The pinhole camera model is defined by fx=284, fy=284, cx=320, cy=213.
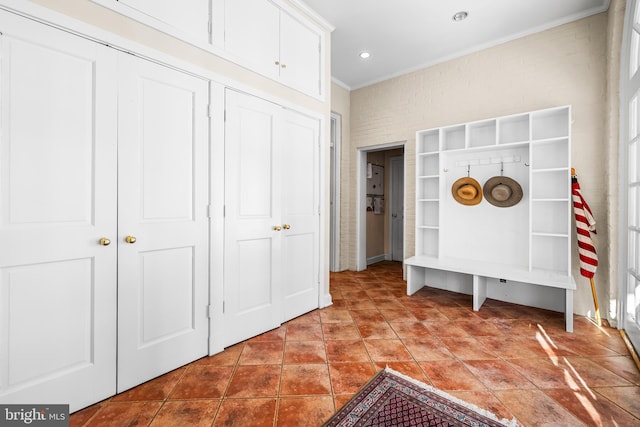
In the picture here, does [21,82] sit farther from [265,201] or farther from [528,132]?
[528,132]

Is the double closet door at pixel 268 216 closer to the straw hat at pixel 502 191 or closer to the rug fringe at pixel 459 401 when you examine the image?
the rug fringe at pixel 459 401

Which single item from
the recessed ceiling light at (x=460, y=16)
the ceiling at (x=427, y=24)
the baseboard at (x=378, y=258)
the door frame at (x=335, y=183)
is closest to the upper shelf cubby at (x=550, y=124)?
the ceiling at (x=427, y=24)

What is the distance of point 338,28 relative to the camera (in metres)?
3.24

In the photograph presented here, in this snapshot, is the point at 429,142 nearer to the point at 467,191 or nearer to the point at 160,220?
the point at 467,191

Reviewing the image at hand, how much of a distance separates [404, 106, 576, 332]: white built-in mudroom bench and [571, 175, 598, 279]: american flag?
7cm

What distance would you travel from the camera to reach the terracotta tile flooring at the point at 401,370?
153 centimetres

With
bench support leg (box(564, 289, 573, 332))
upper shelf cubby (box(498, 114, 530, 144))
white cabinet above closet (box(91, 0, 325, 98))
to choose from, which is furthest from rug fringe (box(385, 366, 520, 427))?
upper shelf cubby (box(498, 114, 530, 144))

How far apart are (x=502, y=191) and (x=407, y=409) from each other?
8.62ft

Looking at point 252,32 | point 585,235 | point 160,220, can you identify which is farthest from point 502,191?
point 160,220

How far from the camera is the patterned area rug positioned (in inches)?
57.3

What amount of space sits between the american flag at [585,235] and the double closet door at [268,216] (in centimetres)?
250

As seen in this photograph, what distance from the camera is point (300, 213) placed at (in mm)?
2869

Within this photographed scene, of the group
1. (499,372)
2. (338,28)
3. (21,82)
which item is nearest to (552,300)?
(499,372)

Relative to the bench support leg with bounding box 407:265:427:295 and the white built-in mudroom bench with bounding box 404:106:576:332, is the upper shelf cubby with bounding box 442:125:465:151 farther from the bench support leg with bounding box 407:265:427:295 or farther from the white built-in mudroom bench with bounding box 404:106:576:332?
the bench support leg with bounding box 407:265:427:295
